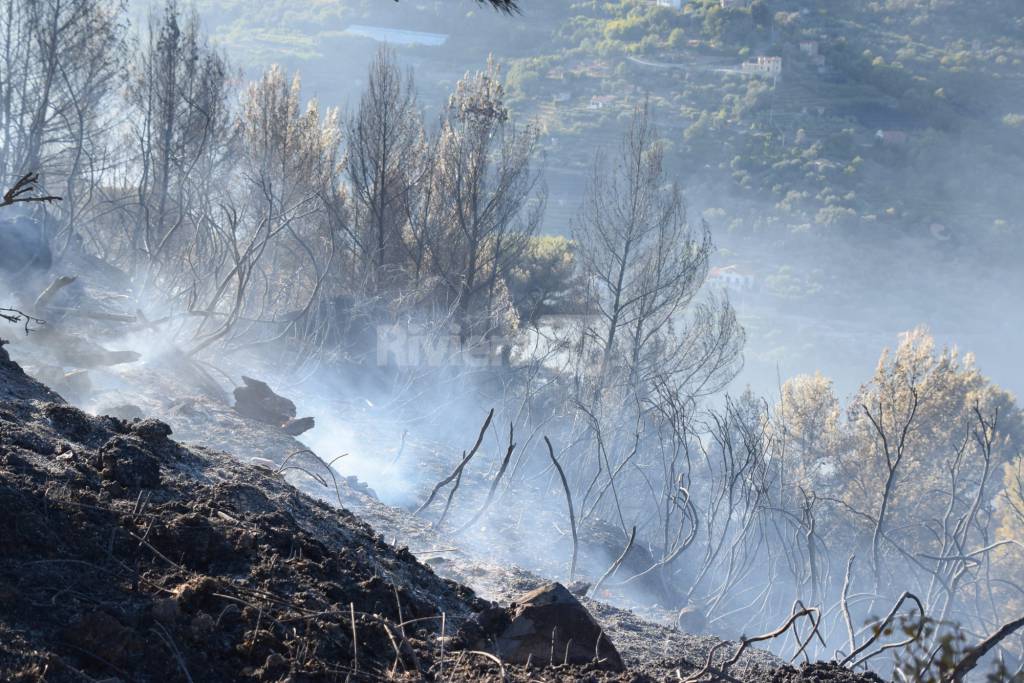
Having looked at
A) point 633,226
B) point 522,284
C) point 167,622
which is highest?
point 167,622

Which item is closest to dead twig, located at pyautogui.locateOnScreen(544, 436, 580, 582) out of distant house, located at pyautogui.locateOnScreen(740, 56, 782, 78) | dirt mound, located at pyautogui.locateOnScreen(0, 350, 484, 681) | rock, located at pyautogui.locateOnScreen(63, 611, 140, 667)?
dirt mound, located at pyautogui.locateOnScreen(0, 350, 484, 681)

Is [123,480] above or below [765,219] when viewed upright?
above

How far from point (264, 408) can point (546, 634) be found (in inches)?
286

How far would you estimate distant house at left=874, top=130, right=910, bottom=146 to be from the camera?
247 feet

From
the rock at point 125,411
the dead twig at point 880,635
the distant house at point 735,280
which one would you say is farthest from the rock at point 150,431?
the distant house at point 735,280

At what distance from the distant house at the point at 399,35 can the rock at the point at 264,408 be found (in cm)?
7453

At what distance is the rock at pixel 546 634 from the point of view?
10.1 feet

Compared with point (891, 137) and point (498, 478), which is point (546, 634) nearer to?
point (498, 478)

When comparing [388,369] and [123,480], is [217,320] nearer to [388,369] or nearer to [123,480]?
[388,369]

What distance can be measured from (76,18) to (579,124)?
183ft

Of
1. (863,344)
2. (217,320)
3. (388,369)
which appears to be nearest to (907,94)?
(863,344)

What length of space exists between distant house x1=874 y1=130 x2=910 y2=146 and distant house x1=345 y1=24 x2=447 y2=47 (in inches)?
1398

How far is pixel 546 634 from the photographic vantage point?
311 cm

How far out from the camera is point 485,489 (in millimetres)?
14492
